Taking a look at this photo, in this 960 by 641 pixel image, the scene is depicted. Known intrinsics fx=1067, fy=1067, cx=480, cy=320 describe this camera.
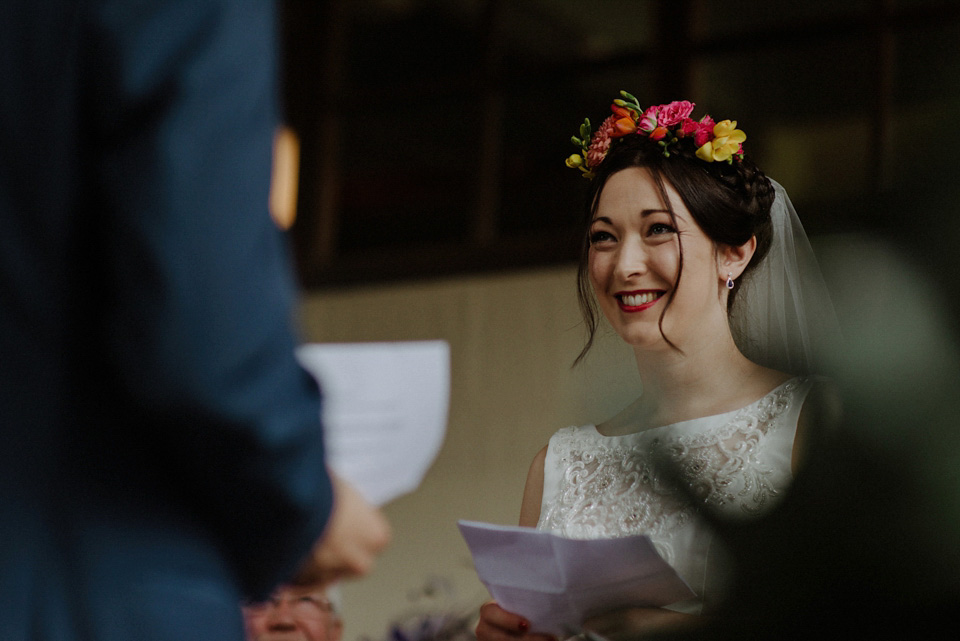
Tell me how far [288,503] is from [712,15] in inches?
141

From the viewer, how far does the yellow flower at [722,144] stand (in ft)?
4.86

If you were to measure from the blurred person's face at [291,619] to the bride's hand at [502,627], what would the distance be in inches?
26.9

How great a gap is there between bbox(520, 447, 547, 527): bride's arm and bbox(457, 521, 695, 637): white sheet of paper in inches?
14.0

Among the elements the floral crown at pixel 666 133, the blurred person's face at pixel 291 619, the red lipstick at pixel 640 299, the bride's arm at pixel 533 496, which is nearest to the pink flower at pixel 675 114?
the floral crown at pixel 666 133

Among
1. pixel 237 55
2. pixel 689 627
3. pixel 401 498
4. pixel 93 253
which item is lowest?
pixel 401 498

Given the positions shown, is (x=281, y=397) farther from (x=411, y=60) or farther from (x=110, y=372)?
(x=411, y=60)

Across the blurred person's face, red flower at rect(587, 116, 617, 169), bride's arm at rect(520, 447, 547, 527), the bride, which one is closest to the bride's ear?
the bride

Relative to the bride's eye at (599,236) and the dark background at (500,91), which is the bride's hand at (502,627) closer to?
the bride's eye at (599,236)

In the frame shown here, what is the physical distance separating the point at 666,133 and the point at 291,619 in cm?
118

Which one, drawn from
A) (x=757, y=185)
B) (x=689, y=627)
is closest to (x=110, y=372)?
(x=689, y=627)

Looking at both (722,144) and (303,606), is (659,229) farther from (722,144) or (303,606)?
(303,606)

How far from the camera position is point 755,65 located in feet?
11.9

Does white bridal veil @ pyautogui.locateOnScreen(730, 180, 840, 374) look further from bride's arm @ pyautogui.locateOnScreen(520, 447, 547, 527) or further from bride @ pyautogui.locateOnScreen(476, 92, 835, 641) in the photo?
bride's arm @ pyautogui.locateOnScreen(520, 447, 547, 527)

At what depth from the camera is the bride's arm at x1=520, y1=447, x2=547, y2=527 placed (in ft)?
5.66
